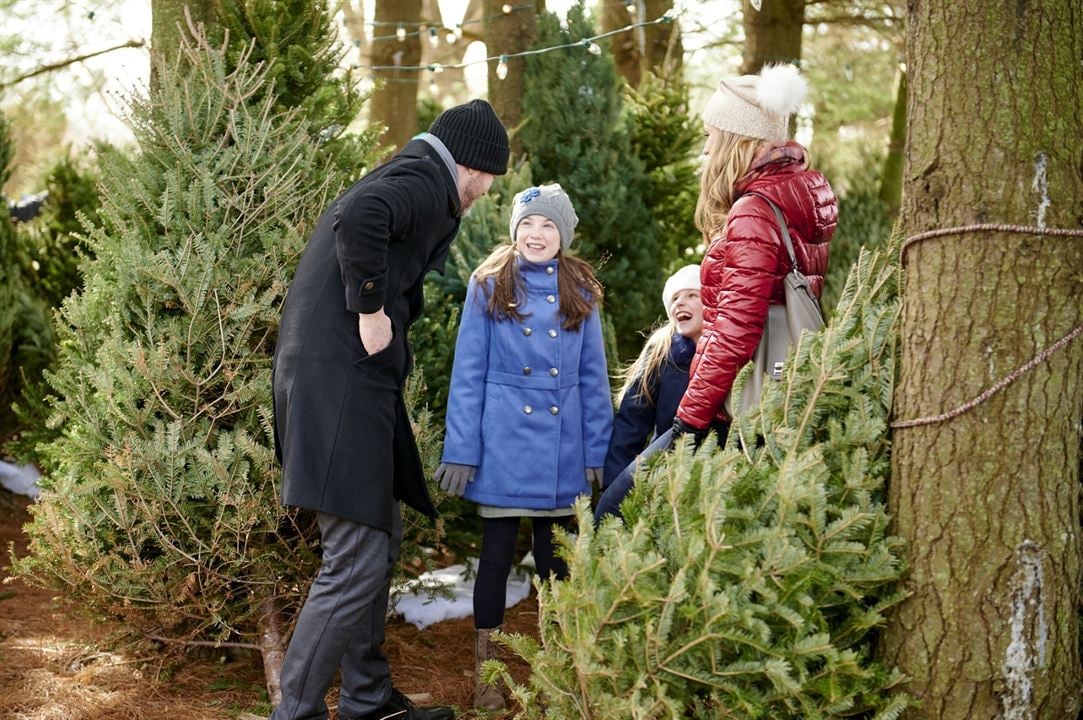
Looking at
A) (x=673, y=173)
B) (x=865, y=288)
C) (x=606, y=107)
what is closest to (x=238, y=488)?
(x=865, y=288)

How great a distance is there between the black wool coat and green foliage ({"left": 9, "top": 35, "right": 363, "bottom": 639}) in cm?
45

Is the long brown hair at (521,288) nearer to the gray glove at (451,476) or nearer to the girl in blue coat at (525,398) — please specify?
the girl in blue coat at (525,398)

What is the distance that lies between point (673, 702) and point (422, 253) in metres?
1.64

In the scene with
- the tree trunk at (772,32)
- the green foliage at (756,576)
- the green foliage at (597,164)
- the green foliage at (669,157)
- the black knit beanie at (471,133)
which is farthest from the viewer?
the tree trunk at (772,32)

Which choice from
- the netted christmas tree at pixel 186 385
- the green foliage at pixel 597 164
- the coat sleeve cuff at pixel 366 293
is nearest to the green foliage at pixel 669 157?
the green foliage at pixel 597 164

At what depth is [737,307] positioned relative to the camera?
127 inches

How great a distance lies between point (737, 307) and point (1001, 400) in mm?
850

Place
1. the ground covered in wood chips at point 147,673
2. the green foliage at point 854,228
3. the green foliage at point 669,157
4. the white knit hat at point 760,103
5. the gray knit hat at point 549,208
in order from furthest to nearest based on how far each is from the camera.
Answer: the green foliage at point 854,228 < the green foliage at point 669,157 < the gray knit hat at point 549,208 < the ground covered in wood chips at point 147,673 < the white knit hat at point 760,103

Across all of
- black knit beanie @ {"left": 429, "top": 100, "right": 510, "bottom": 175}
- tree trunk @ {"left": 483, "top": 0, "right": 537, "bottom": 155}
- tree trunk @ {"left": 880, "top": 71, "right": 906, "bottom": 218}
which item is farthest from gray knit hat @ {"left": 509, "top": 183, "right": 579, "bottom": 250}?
tree trunk @ {"left": 880, "top": 71, "right": 906, "bottom": 218}

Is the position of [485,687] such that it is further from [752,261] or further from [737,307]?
[752,261]

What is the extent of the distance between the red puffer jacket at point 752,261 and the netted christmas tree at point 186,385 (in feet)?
4.88

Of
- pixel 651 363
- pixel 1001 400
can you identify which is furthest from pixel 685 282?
pixel 1001 400

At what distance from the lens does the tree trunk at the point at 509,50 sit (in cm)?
709

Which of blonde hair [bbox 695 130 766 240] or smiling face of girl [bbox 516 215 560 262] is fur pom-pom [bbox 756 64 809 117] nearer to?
blonde hair [bbox 695 130 766 240]
